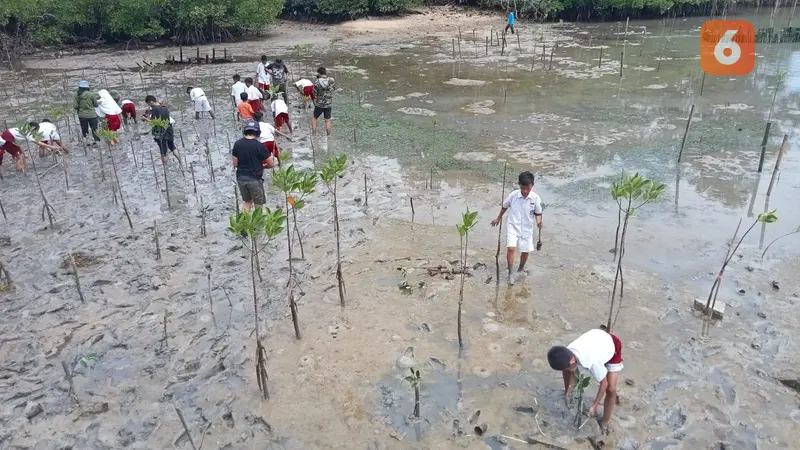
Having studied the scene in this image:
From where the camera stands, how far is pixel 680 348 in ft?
18.5

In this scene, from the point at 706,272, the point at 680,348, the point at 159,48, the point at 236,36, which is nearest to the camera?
the point at 680,348

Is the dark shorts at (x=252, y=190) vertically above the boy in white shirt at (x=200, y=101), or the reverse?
the boy in white shirt at (x=200, y=101)

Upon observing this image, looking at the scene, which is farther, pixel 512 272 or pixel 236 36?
pixel 236 36

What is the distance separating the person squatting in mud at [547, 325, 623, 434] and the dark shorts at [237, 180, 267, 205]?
5084 millimetres

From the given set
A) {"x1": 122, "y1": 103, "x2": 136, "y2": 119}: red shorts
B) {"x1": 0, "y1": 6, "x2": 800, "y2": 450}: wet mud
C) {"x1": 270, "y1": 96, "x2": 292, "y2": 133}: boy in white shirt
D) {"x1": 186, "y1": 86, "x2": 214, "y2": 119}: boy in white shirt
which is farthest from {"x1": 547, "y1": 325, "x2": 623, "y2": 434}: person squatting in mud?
{"x1": 122, "y1": 103, "x2": 136, "y2": 119}: red shorts

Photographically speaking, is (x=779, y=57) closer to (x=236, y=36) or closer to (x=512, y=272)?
(x=512, y=272)

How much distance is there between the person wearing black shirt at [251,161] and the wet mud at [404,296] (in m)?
0.80

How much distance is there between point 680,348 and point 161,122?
28.4 feet

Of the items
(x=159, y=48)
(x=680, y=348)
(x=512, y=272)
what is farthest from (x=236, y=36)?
(x=680, y=348)

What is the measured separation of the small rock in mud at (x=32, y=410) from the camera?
4848mm

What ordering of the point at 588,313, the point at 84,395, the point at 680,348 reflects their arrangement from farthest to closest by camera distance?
1. the point at 588,313
2. the point at 680,348
3. the point at 84,395

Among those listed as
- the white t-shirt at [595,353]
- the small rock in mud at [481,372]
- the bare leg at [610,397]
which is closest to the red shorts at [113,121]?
the small rock in mud at [481,372]

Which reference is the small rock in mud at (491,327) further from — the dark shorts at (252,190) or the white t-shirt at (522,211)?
the dark shorts at (252,190)

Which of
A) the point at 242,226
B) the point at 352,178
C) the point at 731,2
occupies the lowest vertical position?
the point at 352,178
